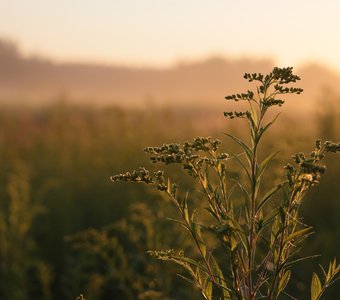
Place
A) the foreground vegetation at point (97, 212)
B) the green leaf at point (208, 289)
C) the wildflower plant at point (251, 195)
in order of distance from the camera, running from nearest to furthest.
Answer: the wildflower plant at point (251, 195), the green leaf at point (208, 289), the foreground vegetation at point (97, 212)

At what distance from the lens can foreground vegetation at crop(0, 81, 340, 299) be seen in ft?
13.9

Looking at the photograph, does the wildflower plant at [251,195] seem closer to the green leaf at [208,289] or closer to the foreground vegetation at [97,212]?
the green leaf at [208,289]

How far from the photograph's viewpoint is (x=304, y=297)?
595 cm

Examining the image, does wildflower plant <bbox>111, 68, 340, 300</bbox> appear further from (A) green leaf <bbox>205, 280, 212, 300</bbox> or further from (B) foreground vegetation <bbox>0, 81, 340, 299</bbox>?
(B) foreground vegetation <bbox>0, 81, 340, 299</bbox>

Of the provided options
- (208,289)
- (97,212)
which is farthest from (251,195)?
(97,212)

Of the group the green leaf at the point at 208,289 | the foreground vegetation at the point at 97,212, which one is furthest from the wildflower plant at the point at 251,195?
the foreground vegetation at the point at 97,212

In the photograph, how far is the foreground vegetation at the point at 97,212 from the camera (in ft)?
13.9

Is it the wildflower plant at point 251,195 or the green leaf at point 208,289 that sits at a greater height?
the wildflower plant at point 251,195

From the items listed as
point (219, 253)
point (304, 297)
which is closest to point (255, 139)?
point (219, 253)

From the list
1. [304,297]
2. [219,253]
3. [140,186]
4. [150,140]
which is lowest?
[304,297]

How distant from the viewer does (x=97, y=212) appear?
7.45 m

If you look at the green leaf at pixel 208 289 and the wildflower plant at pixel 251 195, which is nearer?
the wildflower plant at pixel 251 195

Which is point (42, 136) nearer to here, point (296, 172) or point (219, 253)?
point (219, 253)

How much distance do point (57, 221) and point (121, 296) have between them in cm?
139
